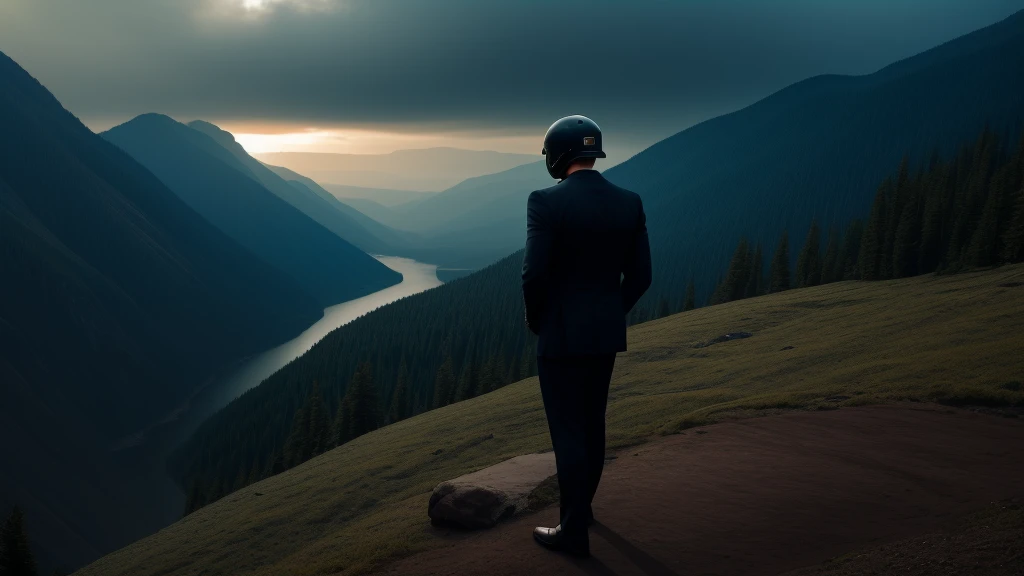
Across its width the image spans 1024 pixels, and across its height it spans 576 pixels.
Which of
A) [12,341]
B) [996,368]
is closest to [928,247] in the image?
[996,368]

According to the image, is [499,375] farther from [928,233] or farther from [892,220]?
[892,220]

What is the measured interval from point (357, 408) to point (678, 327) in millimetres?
33724

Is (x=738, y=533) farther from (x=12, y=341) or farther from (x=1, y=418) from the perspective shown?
(x=12, y=341)

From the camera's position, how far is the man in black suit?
697 centimetres

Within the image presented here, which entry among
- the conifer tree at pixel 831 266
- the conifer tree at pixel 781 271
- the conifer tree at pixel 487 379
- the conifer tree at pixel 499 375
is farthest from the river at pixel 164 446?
the conifer tree at pixel 831 266

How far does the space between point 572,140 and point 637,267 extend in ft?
5.62

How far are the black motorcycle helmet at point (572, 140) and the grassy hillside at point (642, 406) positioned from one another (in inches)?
244

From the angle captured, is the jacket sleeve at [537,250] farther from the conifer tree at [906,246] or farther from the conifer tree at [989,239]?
the conifer tree at [906,246]

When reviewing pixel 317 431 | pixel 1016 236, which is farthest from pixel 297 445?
pixel 1016 236

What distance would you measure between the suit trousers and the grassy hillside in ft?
10.7

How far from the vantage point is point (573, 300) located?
707 cm

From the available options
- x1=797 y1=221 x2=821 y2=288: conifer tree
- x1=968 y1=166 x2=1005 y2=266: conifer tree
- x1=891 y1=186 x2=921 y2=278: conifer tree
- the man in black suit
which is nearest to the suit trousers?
the man in black suit

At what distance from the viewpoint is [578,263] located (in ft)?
23.2

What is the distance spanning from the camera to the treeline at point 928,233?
190 feet
